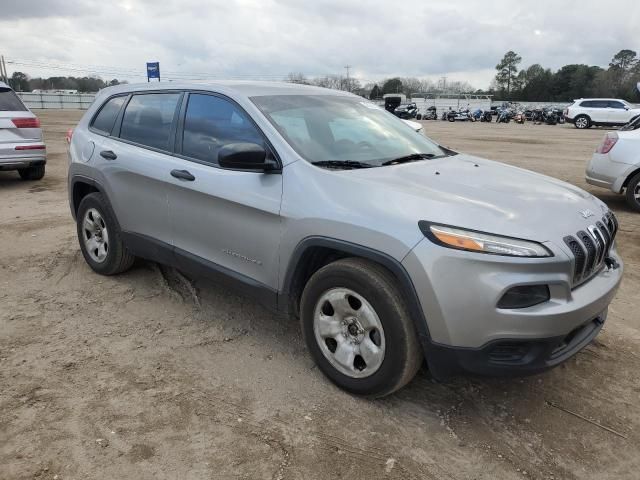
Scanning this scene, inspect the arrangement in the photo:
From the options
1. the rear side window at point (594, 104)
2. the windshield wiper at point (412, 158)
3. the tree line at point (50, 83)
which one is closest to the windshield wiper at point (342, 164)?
the windshield wiper at point (412, 158)

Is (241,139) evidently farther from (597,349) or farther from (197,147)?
(597,349)

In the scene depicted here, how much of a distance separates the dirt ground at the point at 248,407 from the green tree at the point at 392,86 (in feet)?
326

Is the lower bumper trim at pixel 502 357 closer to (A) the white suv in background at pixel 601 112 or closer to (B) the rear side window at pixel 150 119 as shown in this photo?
(B) the rear side window at pixel 150 119

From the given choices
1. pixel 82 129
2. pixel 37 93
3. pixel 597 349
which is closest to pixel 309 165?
pixel 597 349

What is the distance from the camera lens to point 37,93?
183ft

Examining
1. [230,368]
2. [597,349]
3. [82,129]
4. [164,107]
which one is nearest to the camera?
[230,368]

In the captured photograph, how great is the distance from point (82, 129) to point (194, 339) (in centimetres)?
248

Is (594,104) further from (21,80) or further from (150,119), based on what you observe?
(21,80)

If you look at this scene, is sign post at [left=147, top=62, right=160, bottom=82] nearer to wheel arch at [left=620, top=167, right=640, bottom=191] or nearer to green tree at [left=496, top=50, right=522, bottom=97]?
wheel arch at [left=620, top=167, right=640, bottom=191]

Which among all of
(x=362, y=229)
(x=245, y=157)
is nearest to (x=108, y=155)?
(x=245, y=157)

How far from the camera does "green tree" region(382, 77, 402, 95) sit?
327 feet

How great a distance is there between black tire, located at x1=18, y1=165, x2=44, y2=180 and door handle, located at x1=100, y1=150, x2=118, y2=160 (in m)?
6.51

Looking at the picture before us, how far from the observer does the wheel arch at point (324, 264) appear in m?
2.65

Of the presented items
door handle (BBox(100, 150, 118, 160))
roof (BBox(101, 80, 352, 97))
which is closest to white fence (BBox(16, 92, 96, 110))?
door handle (BBox(100, 150, 118, 160))
